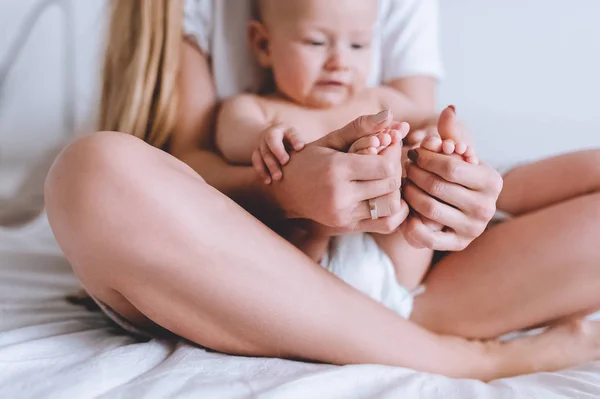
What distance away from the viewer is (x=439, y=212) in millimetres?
585

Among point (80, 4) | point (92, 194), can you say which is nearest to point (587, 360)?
point (92, 194)

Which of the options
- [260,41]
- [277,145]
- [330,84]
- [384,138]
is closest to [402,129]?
[384,138]

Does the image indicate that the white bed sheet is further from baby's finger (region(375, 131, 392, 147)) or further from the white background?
the white background

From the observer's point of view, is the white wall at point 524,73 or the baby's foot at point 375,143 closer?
the baby's foot at point 375,143

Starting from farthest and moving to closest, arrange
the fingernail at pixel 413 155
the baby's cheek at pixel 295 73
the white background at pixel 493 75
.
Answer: the white background at pixel 493 75, the baby's cheek at pixel 295 73, the fingernail at pixel 413 155

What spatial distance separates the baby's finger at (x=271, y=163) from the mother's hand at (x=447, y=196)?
13 centimetres

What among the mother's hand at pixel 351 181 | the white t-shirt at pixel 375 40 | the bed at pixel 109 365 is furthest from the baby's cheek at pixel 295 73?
the bed at pixel 109 365

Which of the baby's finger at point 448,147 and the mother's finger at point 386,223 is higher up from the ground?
the baby's finger at point 448,147

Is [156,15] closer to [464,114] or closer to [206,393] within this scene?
[206,393]

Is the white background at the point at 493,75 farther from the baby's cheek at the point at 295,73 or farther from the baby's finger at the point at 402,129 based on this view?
the baby's finger at the point at 402,129

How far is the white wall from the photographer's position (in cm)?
123

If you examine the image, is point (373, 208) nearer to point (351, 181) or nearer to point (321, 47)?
point (351, 181)

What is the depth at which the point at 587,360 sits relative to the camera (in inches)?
25.2

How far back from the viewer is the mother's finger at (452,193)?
58 cm
